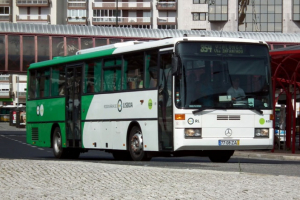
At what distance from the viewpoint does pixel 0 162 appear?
1541cm

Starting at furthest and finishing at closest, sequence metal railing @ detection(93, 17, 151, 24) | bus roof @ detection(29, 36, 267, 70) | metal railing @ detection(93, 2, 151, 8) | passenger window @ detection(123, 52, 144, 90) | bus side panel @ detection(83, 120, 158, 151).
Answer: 1. metal railing @ detection(93, 17, 151, 24)
2. metal railing @ detection(93, 2, 151, 8)
3. passenger window @ detection(123, 52, 144, 90)
4. bus side panel @ detection(83, 120, 158, 151)
5. bus roof @ detection(29, 36, 267, 70)

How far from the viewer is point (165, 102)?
18.2 m

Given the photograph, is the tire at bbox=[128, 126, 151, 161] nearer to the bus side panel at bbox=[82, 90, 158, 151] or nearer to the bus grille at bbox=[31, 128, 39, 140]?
the bus side panel at bbox=[82, 90, 158, 151]

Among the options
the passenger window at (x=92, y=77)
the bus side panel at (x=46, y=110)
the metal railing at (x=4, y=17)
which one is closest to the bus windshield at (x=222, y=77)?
the passenger window at (x=92, y=77)

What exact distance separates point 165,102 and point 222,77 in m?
1.46

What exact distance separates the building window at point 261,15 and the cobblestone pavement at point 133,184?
296 feet

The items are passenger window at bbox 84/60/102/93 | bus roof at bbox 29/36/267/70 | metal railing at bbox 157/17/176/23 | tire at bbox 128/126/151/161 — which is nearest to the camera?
bus roof at bbox 29/36/267/70

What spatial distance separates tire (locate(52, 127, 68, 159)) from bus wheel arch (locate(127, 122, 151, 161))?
4500 mm

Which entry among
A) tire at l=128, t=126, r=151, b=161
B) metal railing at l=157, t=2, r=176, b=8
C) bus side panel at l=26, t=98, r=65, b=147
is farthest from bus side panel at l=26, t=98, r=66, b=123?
metal railing at l=157, t=2, r=176, b=8

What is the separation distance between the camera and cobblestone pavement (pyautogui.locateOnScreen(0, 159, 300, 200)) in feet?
31.5

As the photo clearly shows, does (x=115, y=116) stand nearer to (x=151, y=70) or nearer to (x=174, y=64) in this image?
(x=151, y=70)

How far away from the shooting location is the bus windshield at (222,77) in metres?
17.8

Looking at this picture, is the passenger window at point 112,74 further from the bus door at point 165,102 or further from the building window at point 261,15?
the building window at point 261,15

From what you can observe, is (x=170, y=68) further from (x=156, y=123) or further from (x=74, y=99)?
(x=74, y=99)
